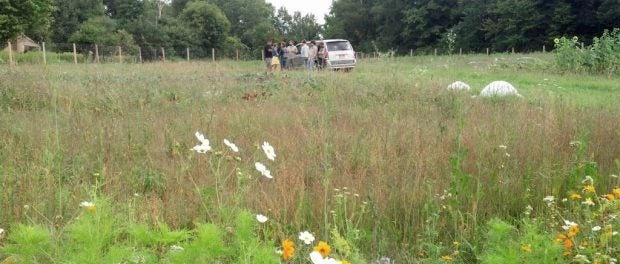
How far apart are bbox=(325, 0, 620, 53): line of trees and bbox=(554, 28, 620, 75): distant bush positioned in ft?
83.0

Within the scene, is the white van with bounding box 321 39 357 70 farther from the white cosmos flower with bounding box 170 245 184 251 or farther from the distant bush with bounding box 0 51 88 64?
the white cosmos flower with bounding box 170 245 184 251

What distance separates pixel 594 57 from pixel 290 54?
10583mm

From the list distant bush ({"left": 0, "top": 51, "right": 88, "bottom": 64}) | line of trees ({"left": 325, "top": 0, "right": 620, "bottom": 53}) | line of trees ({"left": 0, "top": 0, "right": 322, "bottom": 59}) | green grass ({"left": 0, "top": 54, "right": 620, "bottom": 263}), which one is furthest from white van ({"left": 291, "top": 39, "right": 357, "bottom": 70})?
line of trees ({"left": 325, "top": 0, "right": 620, "bottom": 53})

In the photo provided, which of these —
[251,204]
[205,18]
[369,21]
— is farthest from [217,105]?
[369,21]

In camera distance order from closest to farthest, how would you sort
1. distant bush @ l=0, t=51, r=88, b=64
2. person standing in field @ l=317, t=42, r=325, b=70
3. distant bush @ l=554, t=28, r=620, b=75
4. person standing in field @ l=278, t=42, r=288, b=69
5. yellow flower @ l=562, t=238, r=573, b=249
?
1. yellow flower @ l=562, t=238, r=573, b=249
2. distant bush @ l=0, t=51, r=88, b=64
3. distant bush @ l=554, t=28, r=620, b=75
4. person standing in field @ l=317, t=42, r=325, b=70
5. person standing in field @ l=278, t=42, r=288, b=69

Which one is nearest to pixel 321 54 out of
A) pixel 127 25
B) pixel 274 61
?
pixel 274 61

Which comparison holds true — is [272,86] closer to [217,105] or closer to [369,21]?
[217,105]

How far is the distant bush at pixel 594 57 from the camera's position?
15845 mm

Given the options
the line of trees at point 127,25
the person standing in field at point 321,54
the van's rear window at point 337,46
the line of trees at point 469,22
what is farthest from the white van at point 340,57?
the line of trees at point 469,22

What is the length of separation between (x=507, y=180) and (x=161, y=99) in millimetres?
5562

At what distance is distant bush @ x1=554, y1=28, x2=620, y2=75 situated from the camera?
52.0ft

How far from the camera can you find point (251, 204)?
329 cm

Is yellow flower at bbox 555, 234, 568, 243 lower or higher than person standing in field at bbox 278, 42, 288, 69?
lower

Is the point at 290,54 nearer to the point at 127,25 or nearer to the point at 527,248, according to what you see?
the point at 527,248
